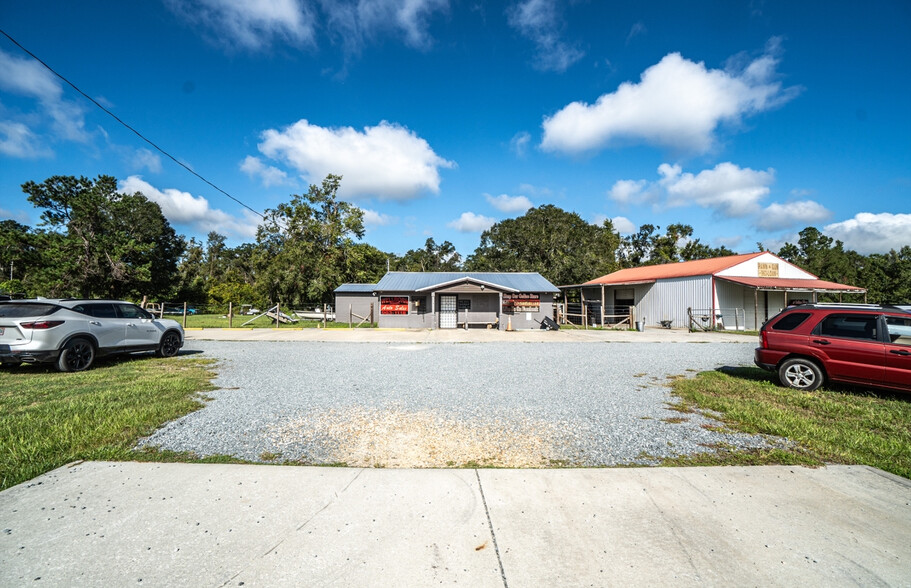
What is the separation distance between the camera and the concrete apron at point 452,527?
2.31 m

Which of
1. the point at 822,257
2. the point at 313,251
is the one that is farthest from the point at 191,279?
the point at 822,257

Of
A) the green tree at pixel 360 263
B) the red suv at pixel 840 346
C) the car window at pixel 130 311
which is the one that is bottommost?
the red suv at pixel 840 346

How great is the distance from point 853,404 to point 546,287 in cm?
1989

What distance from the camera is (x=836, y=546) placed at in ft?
8.55

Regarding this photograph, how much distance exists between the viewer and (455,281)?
24.3m

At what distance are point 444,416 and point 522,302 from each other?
67.8 ft

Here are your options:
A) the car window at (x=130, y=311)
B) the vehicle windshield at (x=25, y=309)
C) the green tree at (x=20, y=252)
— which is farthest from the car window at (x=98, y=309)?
the green tree at (x=20, y=252)

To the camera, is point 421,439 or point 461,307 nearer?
point 421,439

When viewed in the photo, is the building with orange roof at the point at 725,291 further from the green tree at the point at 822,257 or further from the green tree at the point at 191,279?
the green tree at the point at 191,279

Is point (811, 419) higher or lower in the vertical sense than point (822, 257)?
lower

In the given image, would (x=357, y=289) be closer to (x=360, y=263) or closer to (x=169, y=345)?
(x=360, y=263)

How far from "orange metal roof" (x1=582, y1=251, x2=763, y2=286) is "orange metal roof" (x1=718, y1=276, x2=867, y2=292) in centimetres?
139

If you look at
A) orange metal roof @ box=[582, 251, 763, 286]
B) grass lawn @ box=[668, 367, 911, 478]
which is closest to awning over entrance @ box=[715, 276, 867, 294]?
orange metal roof @ box=[582, 251, 763, 286]

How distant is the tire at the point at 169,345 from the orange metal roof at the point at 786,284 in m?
27.4
